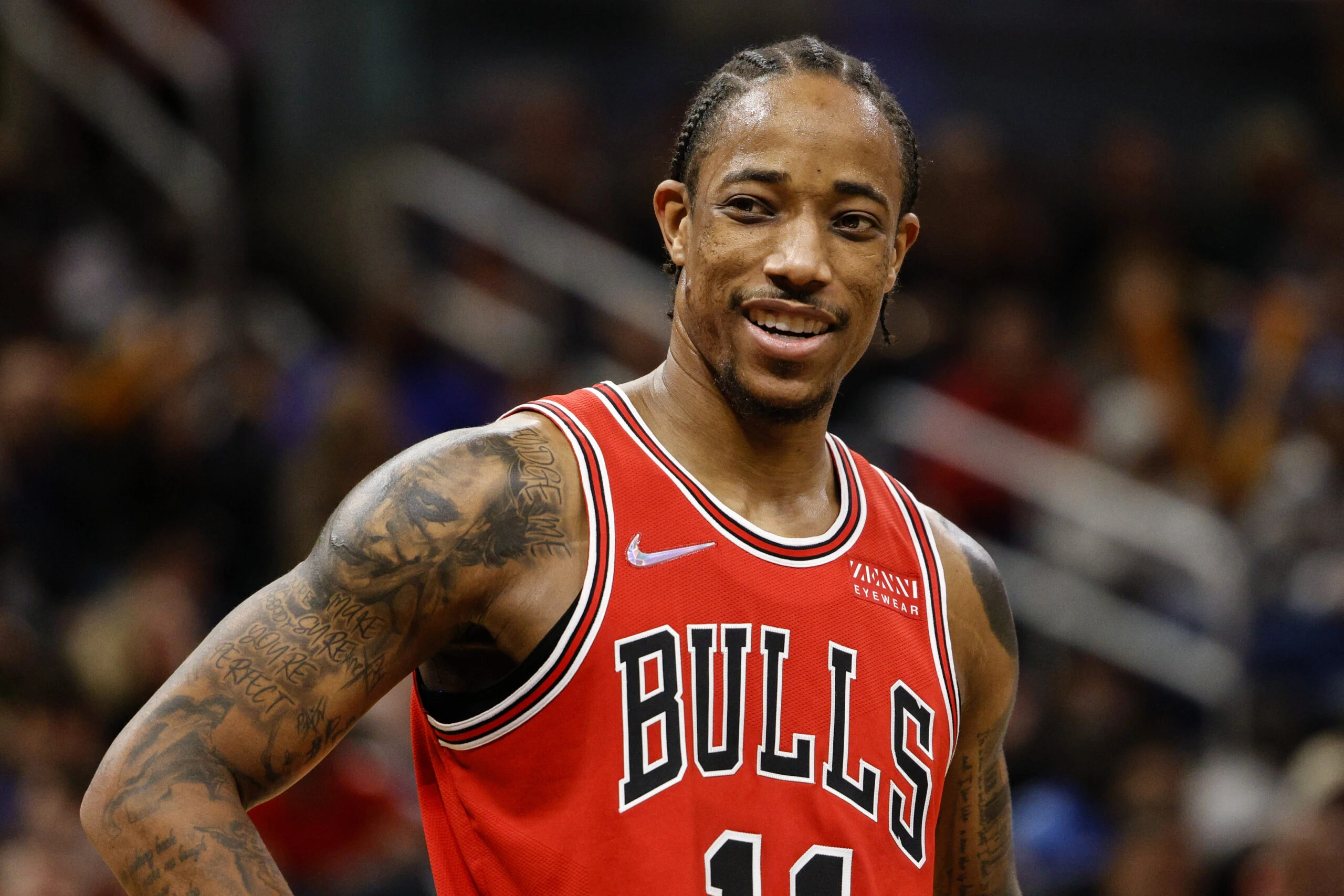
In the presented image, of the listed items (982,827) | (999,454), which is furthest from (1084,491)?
(982,827)

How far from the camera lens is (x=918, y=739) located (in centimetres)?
283

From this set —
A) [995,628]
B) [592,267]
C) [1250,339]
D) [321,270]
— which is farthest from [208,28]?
[995,628]

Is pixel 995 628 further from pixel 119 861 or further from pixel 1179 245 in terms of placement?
pixel 1179 245

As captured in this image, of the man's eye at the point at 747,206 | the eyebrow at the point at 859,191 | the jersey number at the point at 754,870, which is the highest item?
the eyebrow at the point at 859,191

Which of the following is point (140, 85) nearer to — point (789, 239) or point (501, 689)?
point (789, 239)

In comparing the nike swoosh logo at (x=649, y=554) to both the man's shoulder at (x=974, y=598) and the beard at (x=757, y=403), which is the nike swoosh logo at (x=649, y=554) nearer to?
the beard at (x=757, y=403)

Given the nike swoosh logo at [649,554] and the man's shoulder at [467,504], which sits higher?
the man's shoulder at [467,504]

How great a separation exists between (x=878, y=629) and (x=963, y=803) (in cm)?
51

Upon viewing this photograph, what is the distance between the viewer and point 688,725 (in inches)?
102

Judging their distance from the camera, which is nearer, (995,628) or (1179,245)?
(995,628)

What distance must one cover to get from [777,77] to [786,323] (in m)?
0.41

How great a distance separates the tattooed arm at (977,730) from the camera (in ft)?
10.0

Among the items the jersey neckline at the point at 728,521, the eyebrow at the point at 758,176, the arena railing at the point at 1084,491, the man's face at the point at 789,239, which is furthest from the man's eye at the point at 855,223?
the arena railing at the point at 1084,491

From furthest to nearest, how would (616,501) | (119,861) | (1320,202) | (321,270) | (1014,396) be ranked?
(321,270) → (1320,202) → (1014,396) → (616,501) → (119,861)
